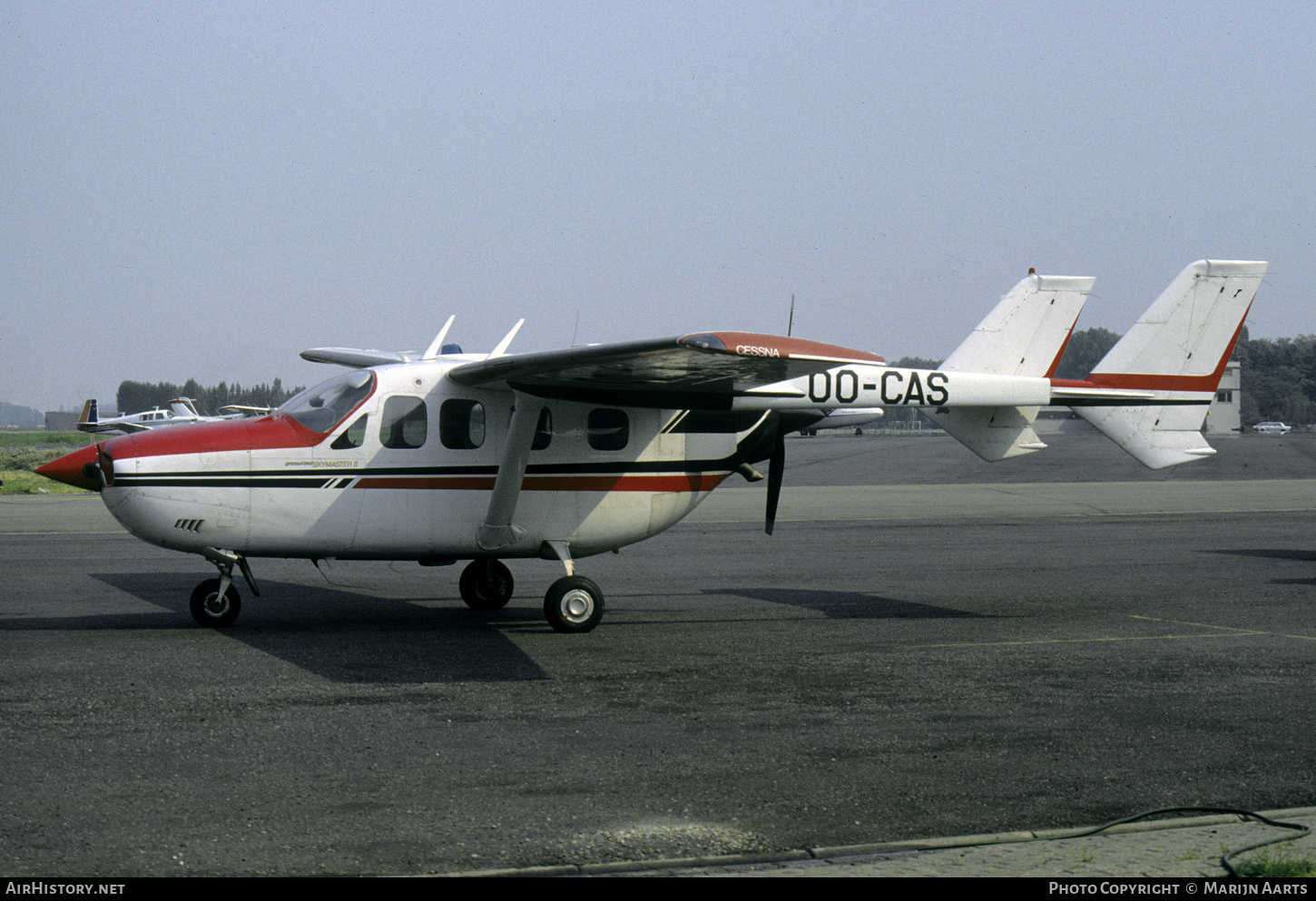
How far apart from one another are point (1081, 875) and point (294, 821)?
11.4ft

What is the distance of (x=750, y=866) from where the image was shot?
15.6 ft

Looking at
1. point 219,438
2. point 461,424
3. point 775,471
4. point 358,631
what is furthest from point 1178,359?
point 219,438

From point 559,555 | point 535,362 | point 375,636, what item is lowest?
point 375,636

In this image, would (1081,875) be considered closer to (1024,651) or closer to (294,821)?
(294,821)

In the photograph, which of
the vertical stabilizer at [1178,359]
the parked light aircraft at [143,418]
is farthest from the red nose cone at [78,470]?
the parked light aircraft at [143,418]

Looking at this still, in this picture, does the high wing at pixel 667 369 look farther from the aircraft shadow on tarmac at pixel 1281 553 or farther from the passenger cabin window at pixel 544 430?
the aircraft shadow on tarmac at pixel 1281 553

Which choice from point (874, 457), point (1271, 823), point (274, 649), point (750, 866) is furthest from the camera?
point (874, 457)

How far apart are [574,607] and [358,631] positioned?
84.4 inches

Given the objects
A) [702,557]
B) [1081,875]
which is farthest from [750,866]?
[702,557]

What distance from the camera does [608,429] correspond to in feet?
38.8

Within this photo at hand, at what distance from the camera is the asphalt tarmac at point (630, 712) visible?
211 inches

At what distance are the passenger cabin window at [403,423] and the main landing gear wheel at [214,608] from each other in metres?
2.15

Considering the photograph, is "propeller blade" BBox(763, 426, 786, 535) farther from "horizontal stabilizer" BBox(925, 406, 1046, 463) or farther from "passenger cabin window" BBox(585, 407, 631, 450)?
"horizontal stabilizer" BBox(925, 406, 1046, 463)

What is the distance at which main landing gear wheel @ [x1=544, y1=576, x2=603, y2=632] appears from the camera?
11.2 meters
